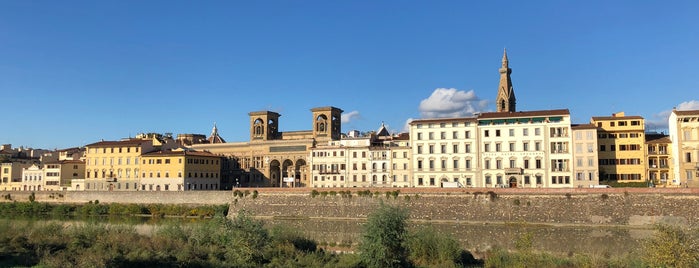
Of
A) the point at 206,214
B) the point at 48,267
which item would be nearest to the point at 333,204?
the point at 206,214

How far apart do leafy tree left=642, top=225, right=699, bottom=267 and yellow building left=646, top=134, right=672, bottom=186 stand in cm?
4352

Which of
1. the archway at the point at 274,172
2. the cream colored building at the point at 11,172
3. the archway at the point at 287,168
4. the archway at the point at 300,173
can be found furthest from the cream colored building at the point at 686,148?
the cream colored building at the point at 11,172

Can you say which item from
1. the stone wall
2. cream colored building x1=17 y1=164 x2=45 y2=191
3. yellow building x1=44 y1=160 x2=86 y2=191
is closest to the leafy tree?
the stone wall

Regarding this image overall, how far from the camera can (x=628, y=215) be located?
49781 mm

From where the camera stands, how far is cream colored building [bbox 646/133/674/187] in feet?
203

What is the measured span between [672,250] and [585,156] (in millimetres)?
42028

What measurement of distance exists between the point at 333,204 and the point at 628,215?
2832 cm

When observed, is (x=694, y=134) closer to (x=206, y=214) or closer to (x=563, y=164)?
(x=563, y=164)

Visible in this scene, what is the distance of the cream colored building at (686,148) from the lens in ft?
193

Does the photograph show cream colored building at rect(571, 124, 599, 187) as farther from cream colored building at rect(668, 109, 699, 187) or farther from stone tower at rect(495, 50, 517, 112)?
stone tower at rect(495, 50, 517, 112)

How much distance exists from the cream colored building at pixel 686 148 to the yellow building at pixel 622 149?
3.47 metres

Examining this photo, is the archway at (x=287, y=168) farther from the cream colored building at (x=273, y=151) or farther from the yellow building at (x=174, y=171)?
the yellow building at (x=174, y=171)

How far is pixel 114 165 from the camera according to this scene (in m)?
84.8

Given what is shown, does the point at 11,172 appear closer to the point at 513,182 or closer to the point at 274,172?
the point at 274,172
